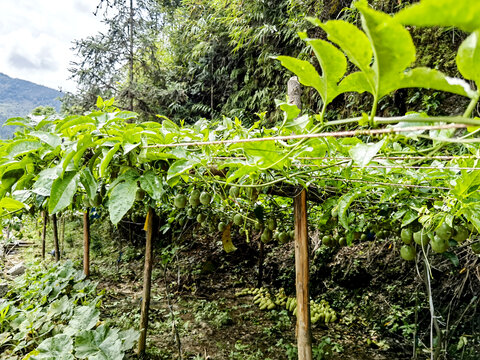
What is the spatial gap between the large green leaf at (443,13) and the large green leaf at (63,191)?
0.65 metres

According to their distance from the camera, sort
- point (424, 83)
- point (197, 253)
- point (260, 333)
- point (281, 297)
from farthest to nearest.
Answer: point (197, 253)
point (281, 297)
point (260, 333)
point (424, 83)

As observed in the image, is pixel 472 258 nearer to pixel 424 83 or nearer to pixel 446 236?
pixel 446 236

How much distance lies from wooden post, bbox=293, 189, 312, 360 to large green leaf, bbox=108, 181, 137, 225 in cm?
77

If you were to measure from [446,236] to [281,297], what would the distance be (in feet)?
9.86

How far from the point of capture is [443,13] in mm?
164

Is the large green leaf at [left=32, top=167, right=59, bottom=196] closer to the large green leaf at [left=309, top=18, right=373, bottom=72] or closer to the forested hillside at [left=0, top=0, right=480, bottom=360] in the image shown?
the forested hillside at [left=0, top=0, right=480, bottom=360]

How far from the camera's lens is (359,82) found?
0.37 metres

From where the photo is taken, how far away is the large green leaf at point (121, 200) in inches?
24.3

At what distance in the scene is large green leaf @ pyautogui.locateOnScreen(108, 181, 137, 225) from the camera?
2.02 feet

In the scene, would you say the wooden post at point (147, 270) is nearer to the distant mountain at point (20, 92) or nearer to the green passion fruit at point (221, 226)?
the green passion fruit at point (221, 226)

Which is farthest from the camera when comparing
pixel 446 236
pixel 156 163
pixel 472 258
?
pixel 472 258

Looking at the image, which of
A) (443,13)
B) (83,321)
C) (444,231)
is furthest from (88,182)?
(83,321)

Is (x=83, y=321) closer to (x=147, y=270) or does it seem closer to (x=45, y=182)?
(x=147, y=270)

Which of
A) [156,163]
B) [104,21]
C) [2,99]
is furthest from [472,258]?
[2,99]
